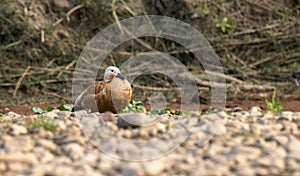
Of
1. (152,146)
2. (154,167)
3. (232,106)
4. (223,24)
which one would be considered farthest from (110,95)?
(223,24)

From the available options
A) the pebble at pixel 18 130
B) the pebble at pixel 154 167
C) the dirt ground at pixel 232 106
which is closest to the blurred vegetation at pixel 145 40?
the dirt ground at pixel 232 106

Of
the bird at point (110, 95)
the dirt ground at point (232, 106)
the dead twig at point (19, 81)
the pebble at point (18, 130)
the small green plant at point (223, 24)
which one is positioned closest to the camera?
the pebble at point (18, 130)

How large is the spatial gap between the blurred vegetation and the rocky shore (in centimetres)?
498

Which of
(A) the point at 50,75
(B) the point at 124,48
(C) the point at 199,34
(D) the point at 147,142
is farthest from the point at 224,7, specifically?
(D) the point at 147,142

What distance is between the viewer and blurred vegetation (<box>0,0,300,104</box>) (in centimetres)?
948

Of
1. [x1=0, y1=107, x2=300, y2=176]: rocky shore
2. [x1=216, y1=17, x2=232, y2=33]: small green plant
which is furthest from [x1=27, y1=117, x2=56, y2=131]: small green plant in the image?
[x1=216, y1=17, x2=232, y2=33]: small green plant

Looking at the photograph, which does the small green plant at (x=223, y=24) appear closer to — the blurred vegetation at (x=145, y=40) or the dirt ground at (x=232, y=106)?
the blurred vegetation at (x=145, y=40)

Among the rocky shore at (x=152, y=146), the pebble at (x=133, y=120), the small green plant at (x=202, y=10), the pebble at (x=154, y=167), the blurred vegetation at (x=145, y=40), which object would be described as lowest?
the pebble at (x=154, y=167)

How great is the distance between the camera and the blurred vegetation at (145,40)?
948cm

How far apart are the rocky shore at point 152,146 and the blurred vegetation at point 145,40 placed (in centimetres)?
498

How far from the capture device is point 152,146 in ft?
12.7

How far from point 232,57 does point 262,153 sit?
6416mm

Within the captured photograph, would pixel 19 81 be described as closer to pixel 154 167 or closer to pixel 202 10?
pixel 202 10

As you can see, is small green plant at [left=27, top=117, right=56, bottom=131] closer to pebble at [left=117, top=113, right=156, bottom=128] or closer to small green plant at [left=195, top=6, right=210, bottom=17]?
pebble at [left=117, top=113, right=156, bottom=128]
